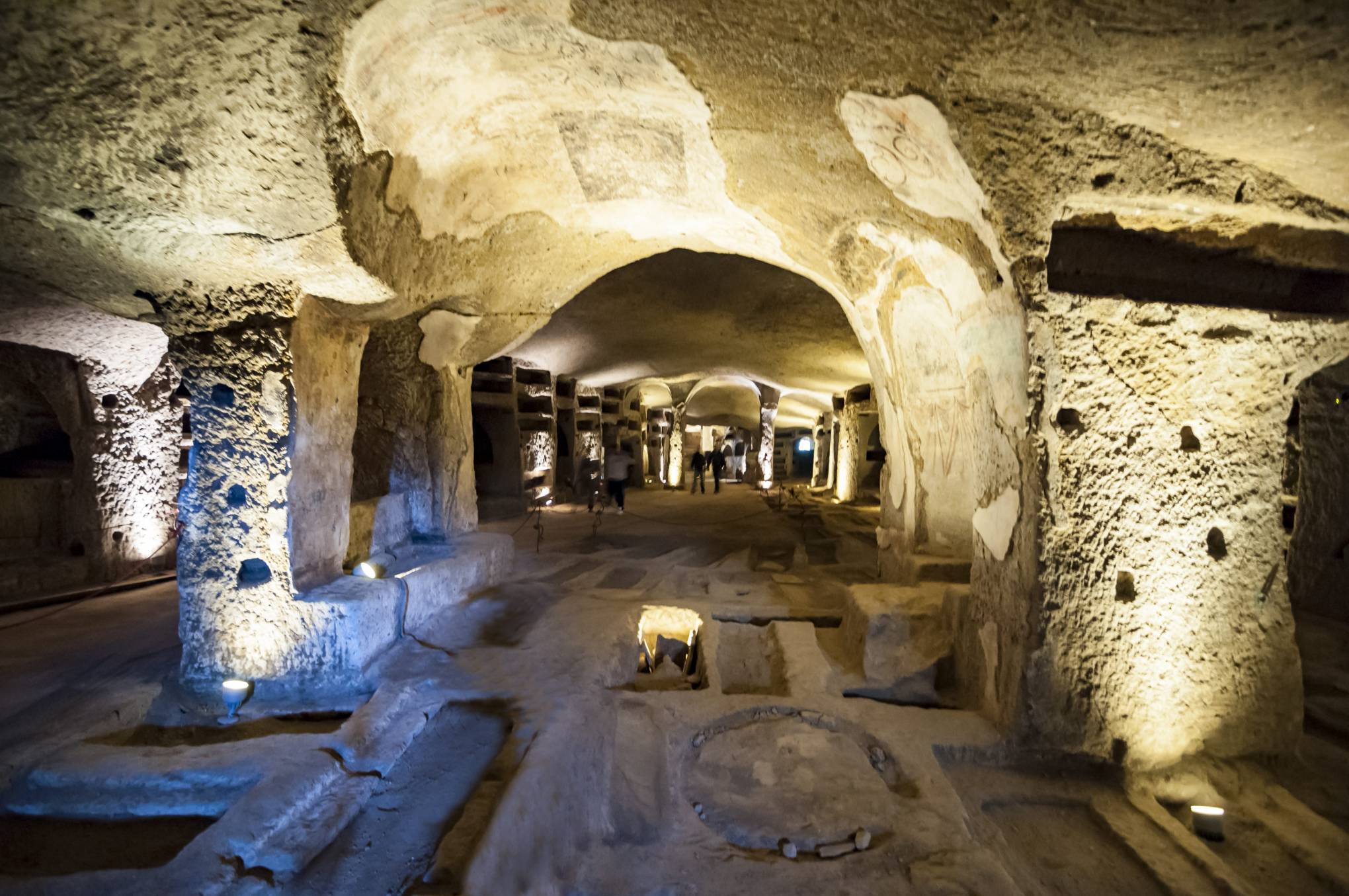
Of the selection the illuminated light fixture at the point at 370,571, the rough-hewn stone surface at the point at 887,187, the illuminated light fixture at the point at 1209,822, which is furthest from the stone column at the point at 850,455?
the illuminated light fixture at the point at 370,571

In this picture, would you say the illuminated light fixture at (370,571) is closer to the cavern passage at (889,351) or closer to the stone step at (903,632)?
the cavern passage at (889,351)

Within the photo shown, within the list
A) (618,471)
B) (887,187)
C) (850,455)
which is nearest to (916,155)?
(887,187)

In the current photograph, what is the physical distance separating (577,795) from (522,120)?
3.21 meters

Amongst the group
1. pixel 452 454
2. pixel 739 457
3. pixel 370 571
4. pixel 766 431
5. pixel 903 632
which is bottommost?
pixel 903 632

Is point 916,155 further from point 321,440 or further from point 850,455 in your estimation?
point 850,455

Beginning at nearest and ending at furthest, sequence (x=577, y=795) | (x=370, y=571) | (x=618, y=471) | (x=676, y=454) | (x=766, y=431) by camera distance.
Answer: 1. (x=577, y=795)
2. (x=370, y=571)
3. (x=618, y=471)
4. (x=766, y=431)
5. (x=676, y=454)

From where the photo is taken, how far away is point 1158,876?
227 cm

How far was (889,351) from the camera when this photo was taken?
178 inches

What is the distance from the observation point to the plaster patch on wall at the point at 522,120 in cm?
214

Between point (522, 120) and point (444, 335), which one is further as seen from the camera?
point (444, 335)

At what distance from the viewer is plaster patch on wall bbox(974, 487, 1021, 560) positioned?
2.93m

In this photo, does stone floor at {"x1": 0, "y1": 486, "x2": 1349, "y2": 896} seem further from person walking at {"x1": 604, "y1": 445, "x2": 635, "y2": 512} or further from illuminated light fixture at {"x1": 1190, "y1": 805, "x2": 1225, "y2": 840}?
person walking at {"x1": 604, "y1": 445, "x2": 635, "y2": 512}

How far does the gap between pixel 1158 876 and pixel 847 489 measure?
35.4ft

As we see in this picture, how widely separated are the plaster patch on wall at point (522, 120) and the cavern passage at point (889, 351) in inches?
1.0
